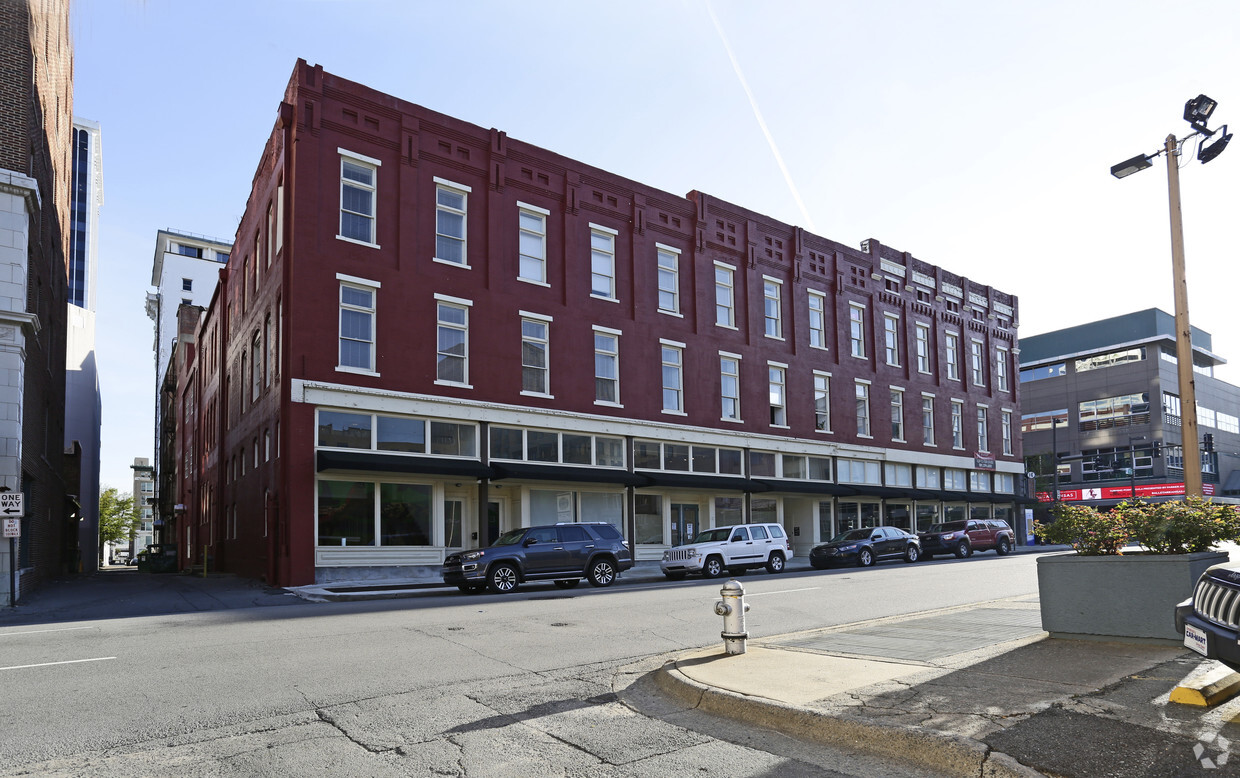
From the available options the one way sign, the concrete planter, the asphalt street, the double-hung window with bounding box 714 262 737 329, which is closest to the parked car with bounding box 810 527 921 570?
the double-hung window with bounding box 714 262 737 329

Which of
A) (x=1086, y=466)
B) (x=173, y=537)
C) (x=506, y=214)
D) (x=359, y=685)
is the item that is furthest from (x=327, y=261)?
(x=1086, y=466)

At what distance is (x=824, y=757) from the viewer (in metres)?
5.91

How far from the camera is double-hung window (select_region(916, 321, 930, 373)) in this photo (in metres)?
46.7

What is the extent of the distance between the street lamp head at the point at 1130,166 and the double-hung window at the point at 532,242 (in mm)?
20498

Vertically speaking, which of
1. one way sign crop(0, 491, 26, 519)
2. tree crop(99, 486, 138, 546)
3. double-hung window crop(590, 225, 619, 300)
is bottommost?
tree crop(99, 486, 138, 546)

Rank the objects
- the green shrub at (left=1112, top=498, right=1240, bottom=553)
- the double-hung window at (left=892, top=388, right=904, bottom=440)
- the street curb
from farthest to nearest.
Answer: the double-hung window at (left=892, top=388, right=904, bottom=440), the green shrub at (left=1112, top=498, right=1240, bottom=553), the street curb

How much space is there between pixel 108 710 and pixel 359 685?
6.85 ft

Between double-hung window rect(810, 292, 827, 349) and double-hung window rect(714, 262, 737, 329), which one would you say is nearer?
double-hung window rect(714, 262, 737, 329)

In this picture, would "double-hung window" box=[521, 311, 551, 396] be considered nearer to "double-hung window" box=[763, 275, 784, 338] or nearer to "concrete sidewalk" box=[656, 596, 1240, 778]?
"double-hung window" box=[763, 275, 784, 338]

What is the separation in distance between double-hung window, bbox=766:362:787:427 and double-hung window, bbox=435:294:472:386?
48.3 ft

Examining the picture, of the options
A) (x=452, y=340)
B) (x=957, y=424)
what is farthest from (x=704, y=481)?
(x=957, y=424)

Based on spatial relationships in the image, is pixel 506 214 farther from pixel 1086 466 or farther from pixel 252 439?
pixel 1086 466

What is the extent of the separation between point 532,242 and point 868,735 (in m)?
26.0

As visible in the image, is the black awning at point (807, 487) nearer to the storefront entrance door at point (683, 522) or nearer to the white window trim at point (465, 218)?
the storefront entrance door at point (683, 522)
